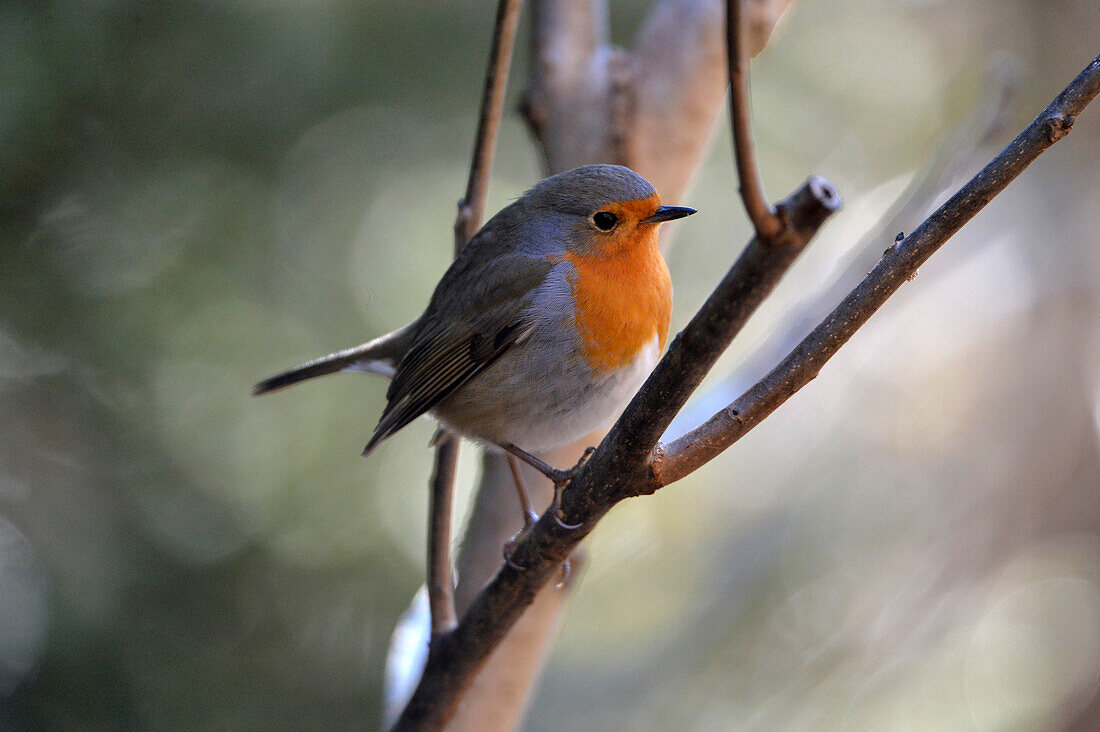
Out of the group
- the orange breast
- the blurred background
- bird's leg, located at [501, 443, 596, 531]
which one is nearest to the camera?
bird's leg, located at [501, 443, 596, 531]

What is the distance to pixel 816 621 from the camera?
346 centimetres

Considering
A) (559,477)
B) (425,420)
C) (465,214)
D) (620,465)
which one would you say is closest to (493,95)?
(465,214)

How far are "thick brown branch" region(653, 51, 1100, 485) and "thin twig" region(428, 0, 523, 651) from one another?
2.39 feet

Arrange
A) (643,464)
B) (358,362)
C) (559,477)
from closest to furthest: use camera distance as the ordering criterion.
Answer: (643,464) → (559,477) → (358,362)

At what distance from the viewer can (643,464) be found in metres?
1.32

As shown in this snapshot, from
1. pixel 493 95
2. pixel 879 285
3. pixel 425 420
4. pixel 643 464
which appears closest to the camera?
pixel 879 285

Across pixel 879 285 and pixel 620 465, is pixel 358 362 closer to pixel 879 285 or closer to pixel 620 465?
pixel 620 465

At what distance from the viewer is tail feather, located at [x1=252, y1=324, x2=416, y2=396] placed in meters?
2.31

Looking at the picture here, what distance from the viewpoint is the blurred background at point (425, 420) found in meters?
2.22

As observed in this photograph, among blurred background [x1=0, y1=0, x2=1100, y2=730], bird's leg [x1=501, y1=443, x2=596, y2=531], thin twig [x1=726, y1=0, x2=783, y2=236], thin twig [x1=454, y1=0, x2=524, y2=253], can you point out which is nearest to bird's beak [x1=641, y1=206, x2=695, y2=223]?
thin twig [x1=454, y1=0, x2=524, y2=253]

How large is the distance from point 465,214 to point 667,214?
0.46m

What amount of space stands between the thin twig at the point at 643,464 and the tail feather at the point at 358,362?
85 centimetres

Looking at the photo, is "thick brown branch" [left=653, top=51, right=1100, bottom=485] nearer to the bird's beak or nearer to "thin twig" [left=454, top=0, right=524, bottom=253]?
the bird's beak

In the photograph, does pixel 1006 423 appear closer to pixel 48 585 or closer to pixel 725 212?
pixel 725 212
